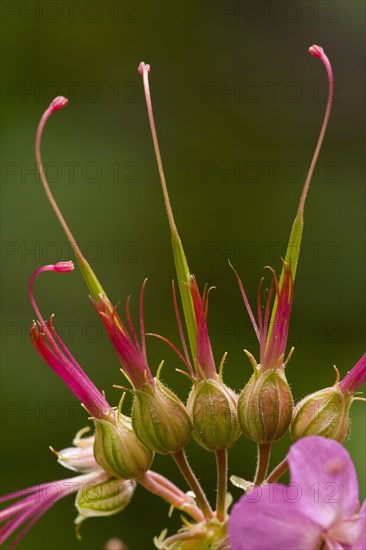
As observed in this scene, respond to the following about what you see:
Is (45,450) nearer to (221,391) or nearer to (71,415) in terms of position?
(71,415)

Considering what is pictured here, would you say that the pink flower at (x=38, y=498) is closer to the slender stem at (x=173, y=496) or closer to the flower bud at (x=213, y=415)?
the slender stem at (x=173, y=496)

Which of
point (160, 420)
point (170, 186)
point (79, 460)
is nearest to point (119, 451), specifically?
point (160, 420)

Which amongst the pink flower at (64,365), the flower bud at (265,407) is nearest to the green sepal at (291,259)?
the flower bud at (265,407)

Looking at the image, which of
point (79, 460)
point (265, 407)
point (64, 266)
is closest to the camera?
point (265, 407)

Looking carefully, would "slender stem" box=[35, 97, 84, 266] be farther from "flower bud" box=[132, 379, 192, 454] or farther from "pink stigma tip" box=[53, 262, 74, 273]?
"flower bud" box=[132, 379, 192, 454]

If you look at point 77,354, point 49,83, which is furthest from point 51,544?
point 49,83

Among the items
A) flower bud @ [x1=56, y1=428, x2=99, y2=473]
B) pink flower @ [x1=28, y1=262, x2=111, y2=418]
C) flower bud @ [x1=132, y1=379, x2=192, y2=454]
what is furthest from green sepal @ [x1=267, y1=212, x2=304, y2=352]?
flower bud @ [x1=56, y1=428, x2=99, y2=473]

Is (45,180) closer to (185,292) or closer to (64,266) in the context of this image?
(64,266)

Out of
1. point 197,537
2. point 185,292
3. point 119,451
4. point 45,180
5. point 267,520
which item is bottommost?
point 197,537
